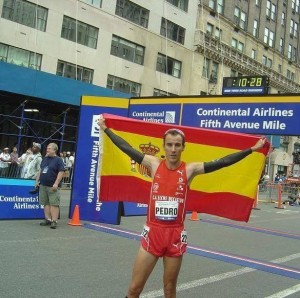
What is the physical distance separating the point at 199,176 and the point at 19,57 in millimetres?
22169

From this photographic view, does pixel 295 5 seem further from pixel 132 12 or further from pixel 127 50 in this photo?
pixel 127 50

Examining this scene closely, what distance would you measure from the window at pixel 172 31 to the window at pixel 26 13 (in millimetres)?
11966

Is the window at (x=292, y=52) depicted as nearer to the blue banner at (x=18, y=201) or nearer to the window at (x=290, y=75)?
the window at (x=290, y=75)

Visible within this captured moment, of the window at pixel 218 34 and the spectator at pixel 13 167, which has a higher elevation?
the window at pixel 218 34

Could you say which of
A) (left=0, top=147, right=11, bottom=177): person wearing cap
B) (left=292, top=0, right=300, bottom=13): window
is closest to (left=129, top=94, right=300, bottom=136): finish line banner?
(left=0, top=147, right=11, bottom=177): person wearing cap

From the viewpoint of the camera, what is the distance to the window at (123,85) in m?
32.3

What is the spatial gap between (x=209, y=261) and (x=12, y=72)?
58.1 feet

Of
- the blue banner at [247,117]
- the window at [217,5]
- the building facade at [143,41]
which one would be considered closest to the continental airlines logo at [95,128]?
the blue banner at [247,117]

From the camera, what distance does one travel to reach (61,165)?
10430 mm

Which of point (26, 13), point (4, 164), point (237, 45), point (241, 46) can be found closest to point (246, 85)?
point (4, 164)

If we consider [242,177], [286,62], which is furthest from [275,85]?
[242,177]

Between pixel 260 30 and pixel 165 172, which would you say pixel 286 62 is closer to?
pixel 260 30

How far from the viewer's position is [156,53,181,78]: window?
1449 inches

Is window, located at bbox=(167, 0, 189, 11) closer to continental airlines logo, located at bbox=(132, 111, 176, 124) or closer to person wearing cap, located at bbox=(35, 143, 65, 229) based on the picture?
continental airlines logo, located at bbox=(132, 111, 176, 124)
